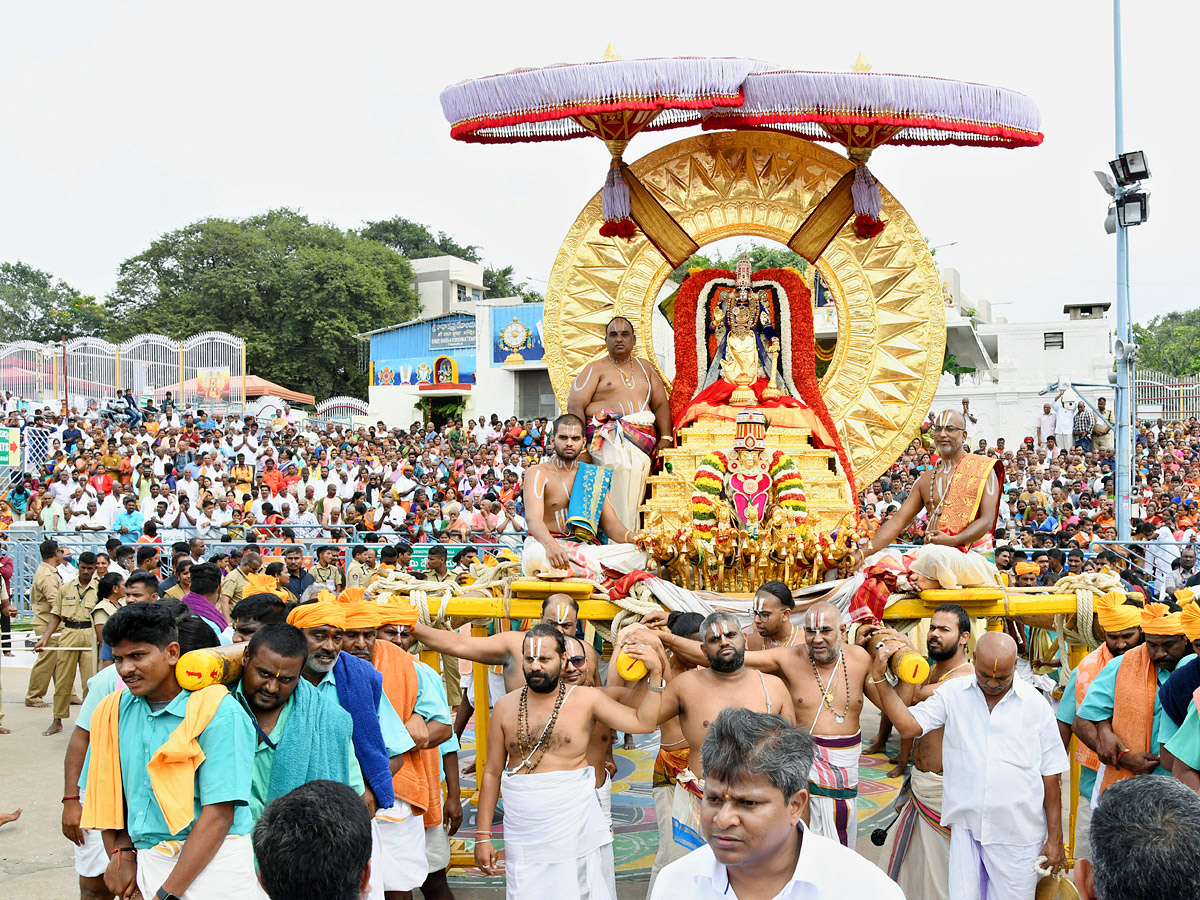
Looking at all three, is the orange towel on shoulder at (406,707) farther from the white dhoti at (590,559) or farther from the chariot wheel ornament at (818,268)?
the chariot wheel ornament at (818,268)

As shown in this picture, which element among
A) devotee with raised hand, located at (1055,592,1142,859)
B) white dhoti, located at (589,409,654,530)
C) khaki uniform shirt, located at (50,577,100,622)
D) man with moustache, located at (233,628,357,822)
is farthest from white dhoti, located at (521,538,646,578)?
khaki uniform shirt, located at (50,577,100,622)

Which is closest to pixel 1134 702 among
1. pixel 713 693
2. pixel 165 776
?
pixel 713 693

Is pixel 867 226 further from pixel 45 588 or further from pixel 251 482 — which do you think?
pixel 251 482

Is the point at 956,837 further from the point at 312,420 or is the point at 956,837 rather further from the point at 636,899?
the point at 312,420

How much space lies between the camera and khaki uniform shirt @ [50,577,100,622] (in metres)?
9.20

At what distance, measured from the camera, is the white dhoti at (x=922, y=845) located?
185 inches

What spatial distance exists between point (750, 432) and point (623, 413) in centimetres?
109

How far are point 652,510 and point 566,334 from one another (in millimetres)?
1743

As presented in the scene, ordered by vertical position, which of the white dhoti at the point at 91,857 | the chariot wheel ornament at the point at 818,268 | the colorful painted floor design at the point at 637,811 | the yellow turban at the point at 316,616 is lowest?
the colorful painted floor design at the point at 637,811

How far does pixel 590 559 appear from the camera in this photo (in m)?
6.17

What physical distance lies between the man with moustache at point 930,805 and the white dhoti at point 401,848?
6.91 ft

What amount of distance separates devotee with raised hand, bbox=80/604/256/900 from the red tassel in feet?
17.4

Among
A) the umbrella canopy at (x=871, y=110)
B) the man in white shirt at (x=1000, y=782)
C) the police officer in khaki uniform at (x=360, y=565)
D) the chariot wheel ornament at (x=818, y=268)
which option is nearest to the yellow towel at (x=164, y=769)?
the man in white shirt at (x=1000, y=782)

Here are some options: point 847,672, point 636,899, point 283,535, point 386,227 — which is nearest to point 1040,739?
point 847,672
